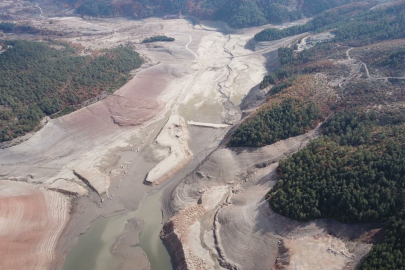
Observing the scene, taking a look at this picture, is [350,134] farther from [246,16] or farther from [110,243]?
[246,16]

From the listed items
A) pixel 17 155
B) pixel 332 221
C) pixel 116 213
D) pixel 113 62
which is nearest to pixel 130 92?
pixel 113 62

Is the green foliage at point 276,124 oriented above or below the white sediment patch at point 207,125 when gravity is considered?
above

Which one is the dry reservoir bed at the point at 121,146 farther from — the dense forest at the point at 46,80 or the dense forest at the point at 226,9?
the dense forest at the point at 226,9

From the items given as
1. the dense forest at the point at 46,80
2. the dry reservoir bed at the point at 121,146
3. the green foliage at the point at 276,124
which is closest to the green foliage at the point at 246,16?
the dry reservoir bed at the point at 121,146

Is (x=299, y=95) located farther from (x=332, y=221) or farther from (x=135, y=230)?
(x=135, y=230)

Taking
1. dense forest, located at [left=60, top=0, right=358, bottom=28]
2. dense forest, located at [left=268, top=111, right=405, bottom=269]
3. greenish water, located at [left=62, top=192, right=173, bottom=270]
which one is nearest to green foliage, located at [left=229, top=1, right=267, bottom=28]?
dense forest, located at [left=60, top=0, right=358, bottom=28]

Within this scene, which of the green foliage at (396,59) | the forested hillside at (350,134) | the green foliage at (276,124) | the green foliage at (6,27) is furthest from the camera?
the green foliage at (6,27)
